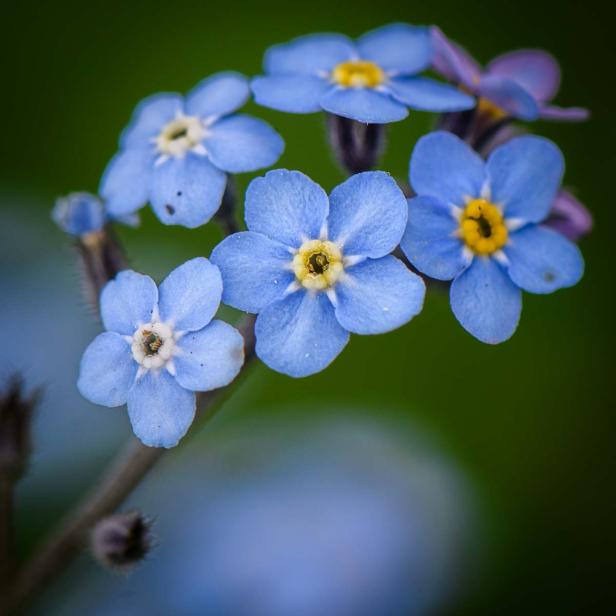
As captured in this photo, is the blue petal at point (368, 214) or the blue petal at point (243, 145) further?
the blue petal at point (243, 145)

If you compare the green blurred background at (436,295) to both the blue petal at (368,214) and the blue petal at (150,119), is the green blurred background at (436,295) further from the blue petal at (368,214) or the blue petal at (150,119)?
the blue petal at (368,214)

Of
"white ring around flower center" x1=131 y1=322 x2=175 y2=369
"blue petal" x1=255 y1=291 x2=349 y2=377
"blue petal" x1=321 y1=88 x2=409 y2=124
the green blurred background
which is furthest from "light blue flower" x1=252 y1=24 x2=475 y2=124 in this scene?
the green blurred background

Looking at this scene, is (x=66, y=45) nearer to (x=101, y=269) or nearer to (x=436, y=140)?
(x=101, y=269)

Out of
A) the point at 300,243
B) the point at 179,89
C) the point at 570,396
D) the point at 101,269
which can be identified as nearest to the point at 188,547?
the point at 101,269

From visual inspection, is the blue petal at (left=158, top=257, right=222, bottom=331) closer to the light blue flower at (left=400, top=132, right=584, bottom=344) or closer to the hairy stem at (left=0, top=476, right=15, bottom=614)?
the light blue flower at (left=400, top=132, right=584, bottom=344)

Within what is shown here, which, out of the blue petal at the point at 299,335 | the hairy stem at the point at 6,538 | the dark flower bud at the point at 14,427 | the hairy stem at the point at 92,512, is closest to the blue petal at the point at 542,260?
the blue petal at the point at 299,335

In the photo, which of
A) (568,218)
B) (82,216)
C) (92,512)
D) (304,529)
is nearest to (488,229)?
(568,218)

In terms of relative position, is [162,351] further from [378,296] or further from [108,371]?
[378,296]
